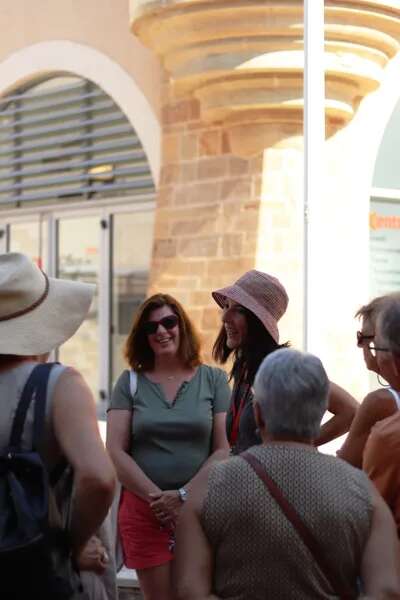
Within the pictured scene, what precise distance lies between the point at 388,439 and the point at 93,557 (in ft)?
2.83

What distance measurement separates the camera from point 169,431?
5.43 metres

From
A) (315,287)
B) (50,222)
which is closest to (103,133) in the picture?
(50,222)

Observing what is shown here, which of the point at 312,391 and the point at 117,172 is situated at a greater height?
the point at 117,172

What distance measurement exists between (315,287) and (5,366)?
16.7 ft

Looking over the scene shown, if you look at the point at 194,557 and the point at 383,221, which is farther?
the point at 383,221

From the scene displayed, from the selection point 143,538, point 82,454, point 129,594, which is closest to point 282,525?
point 82,454

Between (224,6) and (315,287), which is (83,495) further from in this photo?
(224,6)

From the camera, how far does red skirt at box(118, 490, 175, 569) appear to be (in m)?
5.31

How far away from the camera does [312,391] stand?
334cm

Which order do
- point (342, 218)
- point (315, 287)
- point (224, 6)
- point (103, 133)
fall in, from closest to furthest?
point (315, 287) < point (224, 6) < point (342, 218) < point (103, 133)

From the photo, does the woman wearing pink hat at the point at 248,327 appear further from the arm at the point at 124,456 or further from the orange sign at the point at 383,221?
the orange sign at the point at 383,221

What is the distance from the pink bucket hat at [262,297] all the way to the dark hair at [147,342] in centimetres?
67

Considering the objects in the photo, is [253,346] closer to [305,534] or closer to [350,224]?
[305,534]

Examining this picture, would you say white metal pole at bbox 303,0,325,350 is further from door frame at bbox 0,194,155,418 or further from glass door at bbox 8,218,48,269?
glass door at bbox 8,218,48,269
